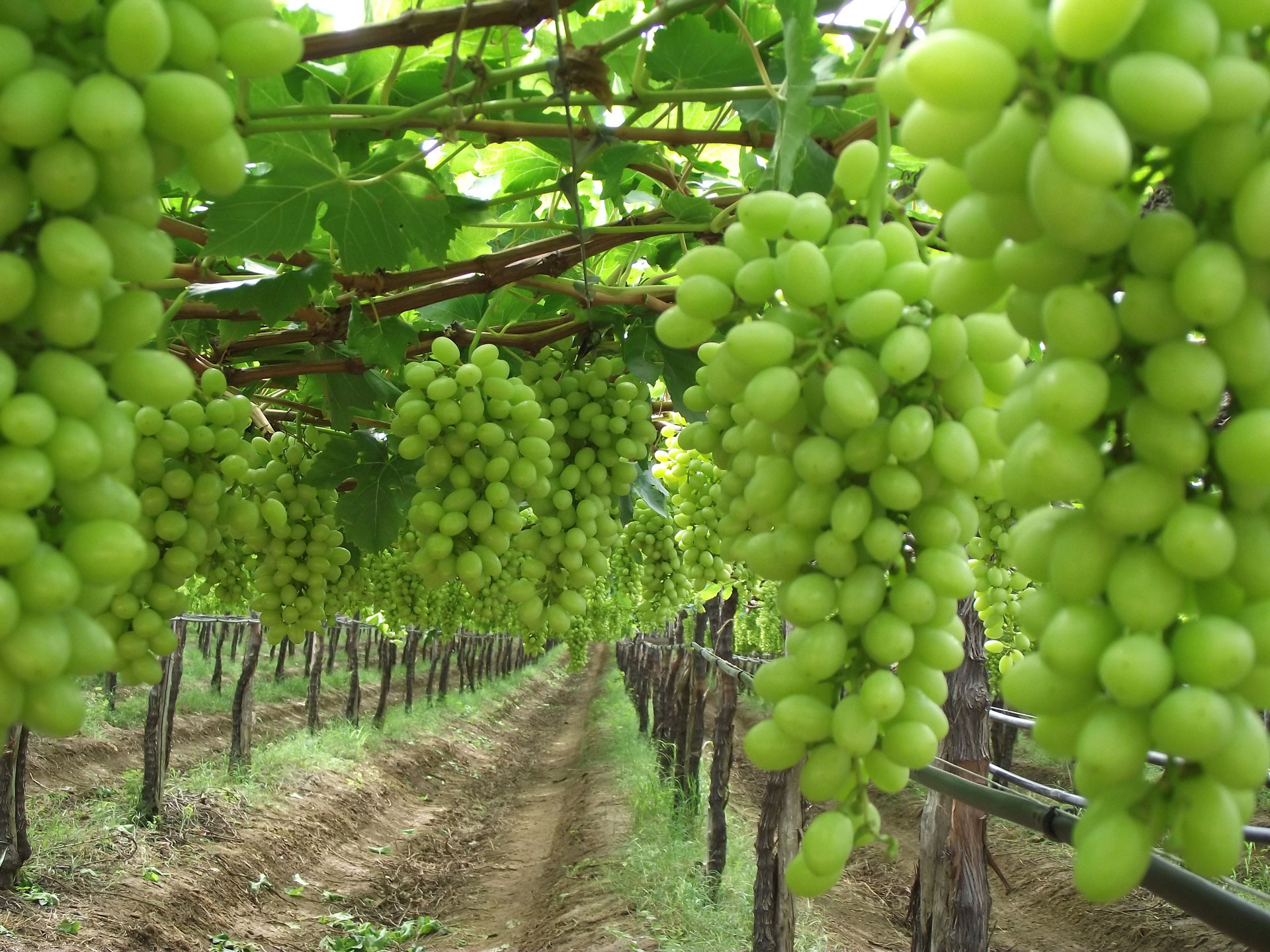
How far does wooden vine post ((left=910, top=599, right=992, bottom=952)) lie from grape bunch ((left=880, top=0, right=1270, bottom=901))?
335 cm

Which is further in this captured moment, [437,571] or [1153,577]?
[437,571]

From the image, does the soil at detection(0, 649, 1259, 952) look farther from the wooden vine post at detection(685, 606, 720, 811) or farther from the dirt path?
the wooden vine post at detection(685, 606, 720, 811)

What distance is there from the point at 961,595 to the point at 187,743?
53.3ft

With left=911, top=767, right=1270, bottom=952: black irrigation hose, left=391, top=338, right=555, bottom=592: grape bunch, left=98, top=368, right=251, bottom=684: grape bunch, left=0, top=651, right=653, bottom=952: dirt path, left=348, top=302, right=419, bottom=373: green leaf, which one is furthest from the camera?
left=0, top=651, right=653, bottom=952: dirt path

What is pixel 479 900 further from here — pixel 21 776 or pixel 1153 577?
pixel 1153 577

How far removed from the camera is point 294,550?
2.44 m

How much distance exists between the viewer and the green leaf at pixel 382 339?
7.40 ft

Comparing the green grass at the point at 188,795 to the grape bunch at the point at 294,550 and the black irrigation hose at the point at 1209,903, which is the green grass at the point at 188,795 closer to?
the grape bunch at the point at 294,550

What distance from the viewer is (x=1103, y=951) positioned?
378 inches

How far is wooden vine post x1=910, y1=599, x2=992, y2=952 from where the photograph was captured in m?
3.82

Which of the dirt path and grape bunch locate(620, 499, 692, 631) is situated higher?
grape bunch locate(620, 499, 692, 631)

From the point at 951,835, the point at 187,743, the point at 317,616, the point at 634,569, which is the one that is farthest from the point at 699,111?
the point at 187,743

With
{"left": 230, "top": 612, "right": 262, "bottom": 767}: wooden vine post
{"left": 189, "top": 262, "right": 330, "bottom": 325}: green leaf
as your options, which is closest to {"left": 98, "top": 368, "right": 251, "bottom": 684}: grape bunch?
{"left": 189, "top": 262, "right": 330, "bottom": 325}: green leaf

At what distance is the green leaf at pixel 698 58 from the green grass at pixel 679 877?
7535mm
